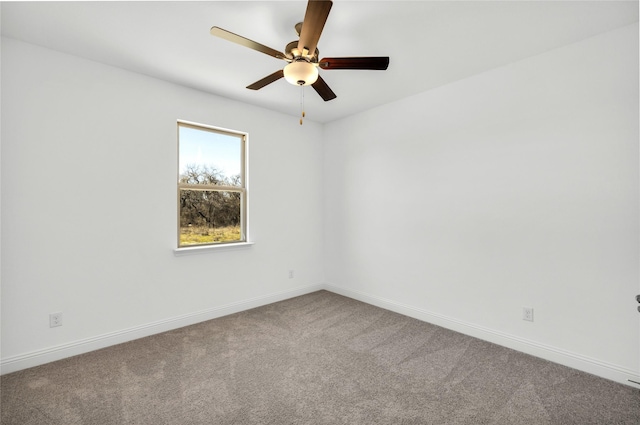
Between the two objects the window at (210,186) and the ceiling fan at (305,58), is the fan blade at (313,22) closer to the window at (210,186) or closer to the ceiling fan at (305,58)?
the ceiling fan at (305,58)

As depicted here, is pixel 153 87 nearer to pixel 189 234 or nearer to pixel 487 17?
pixel 189 234

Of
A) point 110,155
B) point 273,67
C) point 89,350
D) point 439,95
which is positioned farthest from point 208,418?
point 439,95

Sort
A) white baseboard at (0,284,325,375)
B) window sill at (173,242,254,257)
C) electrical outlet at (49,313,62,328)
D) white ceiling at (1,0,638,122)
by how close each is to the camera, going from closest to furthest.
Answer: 1. white ceiling at (1,0,638,122)
2. white baseboard at (0,284,325,375)
3. electrical outlet at (49,313,62,328)
4. window sill at (173,242,254,257)

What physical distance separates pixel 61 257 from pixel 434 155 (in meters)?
3.69

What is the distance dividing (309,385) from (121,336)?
1.91 metres

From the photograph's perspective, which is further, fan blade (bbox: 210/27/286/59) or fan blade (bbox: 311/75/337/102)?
fan blade (bbox: 311/75/337/102)

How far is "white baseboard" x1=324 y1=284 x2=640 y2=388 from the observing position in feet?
7.15

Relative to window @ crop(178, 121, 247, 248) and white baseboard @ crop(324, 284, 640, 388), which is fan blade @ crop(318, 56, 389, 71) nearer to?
window @ crop(178, 121, 247, 248)

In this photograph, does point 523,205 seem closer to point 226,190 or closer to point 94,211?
point 226,190

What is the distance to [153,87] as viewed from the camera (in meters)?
2.99

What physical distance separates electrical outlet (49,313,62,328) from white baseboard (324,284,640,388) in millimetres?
3220

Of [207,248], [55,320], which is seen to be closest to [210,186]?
[207,248]

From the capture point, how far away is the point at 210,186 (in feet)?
11.5

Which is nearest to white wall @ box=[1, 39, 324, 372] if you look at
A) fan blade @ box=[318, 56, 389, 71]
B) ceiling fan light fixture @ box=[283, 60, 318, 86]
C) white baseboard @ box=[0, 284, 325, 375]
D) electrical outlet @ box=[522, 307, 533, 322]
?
white baseboard @ box=[0, 284, 325, 375]
